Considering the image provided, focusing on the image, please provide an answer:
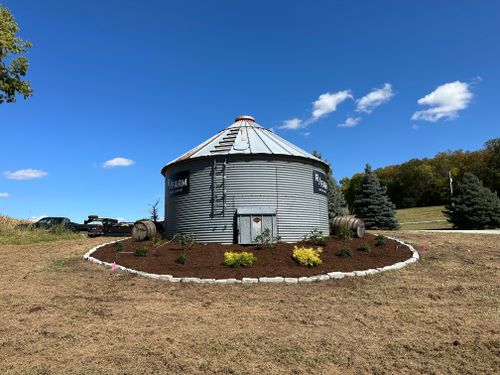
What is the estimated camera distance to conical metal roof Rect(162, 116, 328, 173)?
1831 cm

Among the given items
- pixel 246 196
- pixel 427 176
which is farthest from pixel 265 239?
pixel 427 176

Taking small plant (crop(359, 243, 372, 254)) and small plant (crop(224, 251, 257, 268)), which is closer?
small plant (crop(224, 251, 257, 268))

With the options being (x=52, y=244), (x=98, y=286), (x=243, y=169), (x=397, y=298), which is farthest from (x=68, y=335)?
(x=52, y=244)

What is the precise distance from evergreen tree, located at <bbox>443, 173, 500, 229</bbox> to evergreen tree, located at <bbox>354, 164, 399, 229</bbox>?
17.9 feet

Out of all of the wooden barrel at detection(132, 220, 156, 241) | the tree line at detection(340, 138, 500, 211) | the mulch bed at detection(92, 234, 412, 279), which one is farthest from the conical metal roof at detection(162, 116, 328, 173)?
the tree line at detection(340, 138, 500, 211)

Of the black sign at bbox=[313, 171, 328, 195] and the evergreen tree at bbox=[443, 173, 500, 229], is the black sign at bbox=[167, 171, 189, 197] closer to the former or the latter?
the black sign at bbox=[313, 171, 328, 195]

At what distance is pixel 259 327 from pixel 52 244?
1503cm

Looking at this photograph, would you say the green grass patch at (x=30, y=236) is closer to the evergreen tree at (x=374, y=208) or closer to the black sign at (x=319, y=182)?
the black sign at (x=319, y=182)

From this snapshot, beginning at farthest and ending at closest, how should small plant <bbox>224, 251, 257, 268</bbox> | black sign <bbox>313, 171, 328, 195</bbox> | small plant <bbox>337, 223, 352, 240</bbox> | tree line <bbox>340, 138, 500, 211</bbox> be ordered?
tree line <bbox>340, 138, 500, 211</bbox> < black sign <bbox>313, 171, 328, 195</bbox> < small plant <bbox>337, 223, 352, 240</bbox> < small plant <bbox>224, 251, 257, 268</bbox>

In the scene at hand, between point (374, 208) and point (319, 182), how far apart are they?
59.9ft

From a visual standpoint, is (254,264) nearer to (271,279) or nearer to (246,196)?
(271,279)

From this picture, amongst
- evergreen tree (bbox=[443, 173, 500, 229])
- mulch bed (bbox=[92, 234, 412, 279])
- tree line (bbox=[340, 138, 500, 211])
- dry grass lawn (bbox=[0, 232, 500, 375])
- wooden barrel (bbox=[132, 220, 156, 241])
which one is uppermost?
tree line (bbox=[340, 138, 500, 211])

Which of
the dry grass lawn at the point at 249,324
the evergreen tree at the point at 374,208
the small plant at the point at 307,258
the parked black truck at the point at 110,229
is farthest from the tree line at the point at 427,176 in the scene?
the dry grass lawn at the point at 249,324

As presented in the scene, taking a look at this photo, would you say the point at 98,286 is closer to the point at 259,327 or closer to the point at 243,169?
the point at 259,327
